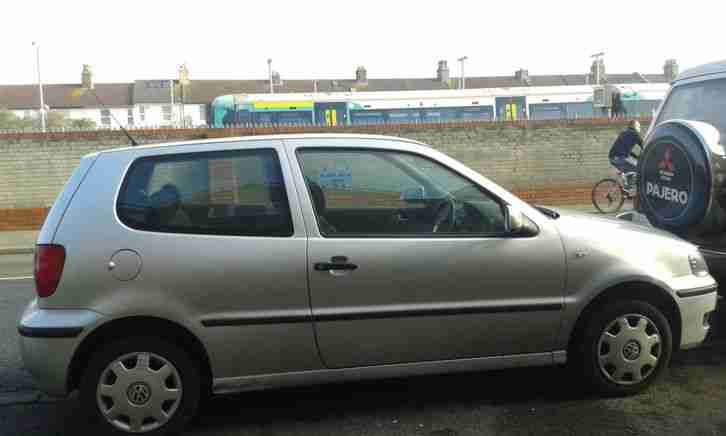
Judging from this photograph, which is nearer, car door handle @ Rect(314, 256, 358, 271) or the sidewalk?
car door handle @ Rect(314, 256, 358, 271)

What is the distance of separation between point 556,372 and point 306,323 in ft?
6.09

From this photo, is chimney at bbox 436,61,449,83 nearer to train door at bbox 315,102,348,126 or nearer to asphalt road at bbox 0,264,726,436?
train door at bbox 315,102,348,126

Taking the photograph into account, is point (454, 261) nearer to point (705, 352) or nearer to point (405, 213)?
point (405, 213)

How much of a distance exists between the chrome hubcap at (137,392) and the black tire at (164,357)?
2 centimetres

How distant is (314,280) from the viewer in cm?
359

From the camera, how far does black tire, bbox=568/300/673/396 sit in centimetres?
390

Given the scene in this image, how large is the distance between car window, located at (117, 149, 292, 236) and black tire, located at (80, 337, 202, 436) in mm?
620

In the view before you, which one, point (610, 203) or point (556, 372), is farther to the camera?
point (610, 203)

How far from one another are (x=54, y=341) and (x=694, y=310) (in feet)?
12.0

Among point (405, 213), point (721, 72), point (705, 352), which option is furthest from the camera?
point (721, 72)

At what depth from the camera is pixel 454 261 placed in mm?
3717

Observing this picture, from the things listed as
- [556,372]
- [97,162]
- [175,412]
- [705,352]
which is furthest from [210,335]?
[705,352]

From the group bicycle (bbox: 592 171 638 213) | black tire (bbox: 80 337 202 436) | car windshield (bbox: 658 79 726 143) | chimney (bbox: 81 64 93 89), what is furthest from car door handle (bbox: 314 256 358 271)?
chimney (bbox: 81 64 93 89)

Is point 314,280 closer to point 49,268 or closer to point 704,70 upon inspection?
point 49,268
